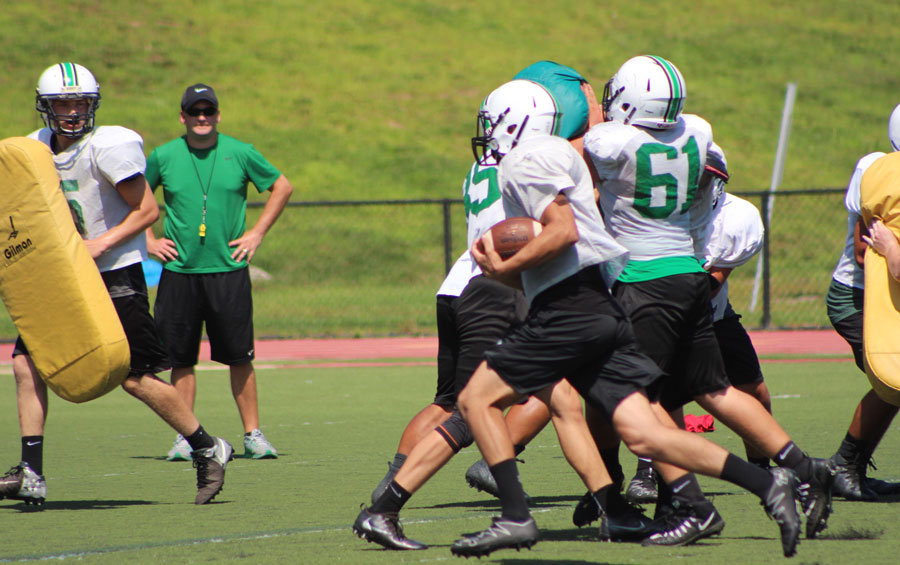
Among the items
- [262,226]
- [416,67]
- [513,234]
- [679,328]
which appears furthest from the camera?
[416,67]

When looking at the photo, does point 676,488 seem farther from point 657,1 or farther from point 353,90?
point 657,1

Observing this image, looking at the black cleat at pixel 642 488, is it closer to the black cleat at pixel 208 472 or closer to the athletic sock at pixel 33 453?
the black cleat at pixel 208 472

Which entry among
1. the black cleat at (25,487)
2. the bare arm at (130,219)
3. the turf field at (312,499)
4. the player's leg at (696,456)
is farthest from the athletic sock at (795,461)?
the black cleat at (25,487)

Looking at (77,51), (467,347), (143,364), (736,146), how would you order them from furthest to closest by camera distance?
(77,51) < (736,146) < (143,364) < (467,347)

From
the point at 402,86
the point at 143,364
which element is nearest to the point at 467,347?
the point at 143,364

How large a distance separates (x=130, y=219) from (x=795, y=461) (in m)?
3.31

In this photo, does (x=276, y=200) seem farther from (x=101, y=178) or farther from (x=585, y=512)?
(x=585, y=512)

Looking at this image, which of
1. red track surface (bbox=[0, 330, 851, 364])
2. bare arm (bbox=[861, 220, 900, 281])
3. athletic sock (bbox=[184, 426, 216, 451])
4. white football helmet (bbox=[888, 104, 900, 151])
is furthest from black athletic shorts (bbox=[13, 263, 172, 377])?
red track surface (bbox=[0, 330, 851, 364])

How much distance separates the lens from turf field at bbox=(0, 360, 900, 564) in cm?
464

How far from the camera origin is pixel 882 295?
5336mm

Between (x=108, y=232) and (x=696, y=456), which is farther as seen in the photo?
(x=108, y=232)

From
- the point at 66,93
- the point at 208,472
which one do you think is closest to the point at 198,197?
the point at 66,93

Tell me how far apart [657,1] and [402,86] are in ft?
39.0

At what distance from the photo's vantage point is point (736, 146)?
34.9 meters
